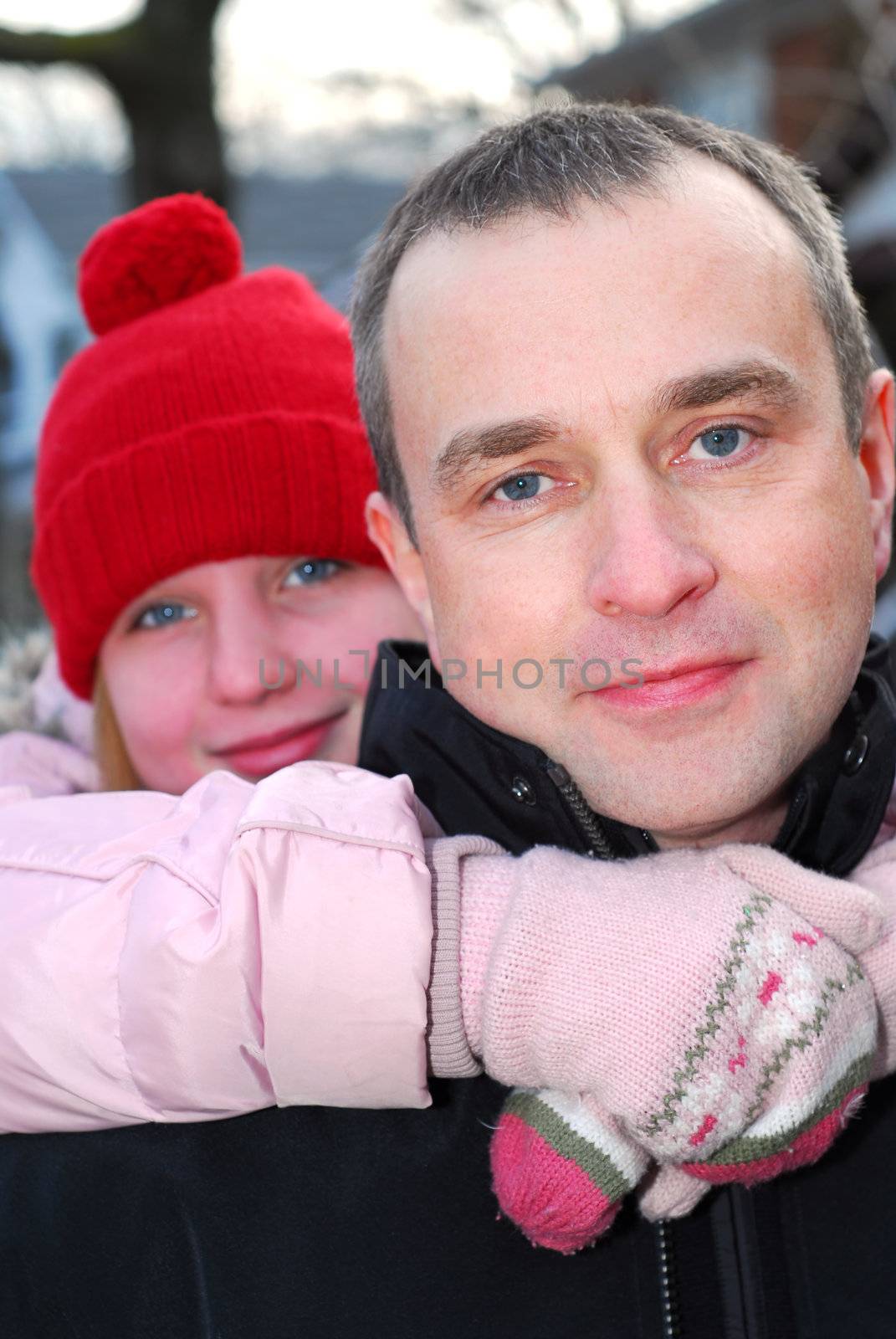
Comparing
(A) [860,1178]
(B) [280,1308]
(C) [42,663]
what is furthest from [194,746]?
(A) [860,1178]

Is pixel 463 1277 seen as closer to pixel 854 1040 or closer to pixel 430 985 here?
pixel 430 985

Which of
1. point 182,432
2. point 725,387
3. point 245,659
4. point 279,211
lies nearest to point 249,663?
point 245,659

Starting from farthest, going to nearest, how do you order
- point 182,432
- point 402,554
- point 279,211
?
point 279,211
point 182,432
point 402,554

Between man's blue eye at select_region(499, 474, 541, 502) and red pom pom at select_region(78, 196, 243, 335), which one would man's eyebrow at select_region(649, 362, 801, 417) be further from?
red pom pom at select_region(78, 196, 243, 335)

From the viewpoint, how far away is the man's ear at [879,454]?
1.79 metres

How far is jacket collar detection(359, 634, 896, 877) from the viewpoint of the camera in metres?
1.61

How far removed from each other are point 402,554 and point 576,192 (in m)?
0.56

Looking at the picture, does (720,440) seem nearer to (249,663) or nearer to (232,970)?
(232,970)

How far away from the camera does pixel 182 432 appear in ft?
7.91

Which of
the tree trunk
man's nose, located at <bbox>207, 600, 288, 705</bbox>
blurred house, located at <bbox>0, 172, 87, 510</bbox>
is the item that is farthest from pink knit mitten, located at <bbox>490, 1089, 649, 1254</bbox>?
blurred house, located at <bbox>0, 172, 87, 510</bbox>

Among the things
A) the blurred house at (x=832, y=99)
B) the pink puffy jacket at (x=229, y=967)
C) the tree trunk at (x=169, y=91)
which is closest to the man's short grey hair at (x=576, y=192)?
the pink puffy jacket at (x=229, y=967)

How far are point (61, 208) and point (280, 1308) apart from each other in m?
12.2

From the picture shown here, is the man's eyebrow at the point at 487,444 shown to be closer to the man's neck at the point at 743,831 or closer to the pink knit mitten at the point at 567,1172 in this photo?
the man's neck at the point at 743,831

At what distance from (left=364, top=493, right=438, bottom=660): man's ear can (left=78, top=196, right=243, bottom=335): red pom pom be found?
0.93 metres
